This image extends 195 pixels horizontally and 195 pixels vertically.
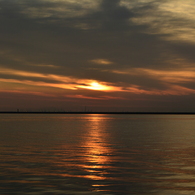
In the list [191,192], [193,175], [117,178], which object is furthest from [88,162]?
[191,192]

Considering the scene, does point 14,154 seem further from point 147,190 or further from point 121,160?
point 147,190

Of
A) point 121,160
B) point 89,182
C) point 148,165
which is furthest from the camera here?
point 121,160

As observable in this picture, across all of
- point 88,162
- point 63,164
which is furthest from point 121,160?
point 63,164

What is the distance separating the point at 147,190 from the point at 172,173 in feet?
22.1

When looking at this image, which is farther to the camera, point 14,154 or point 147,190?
point 14,154

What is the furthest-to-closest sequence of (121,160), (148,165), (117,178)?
(121,160)
(148,165)
(117,178)

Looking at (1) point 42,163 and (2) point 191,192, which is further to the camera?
(1) point 42,163

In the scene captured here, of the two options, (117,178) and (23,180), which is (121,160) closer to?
(117,178)

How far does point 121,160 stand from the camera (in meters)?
35.8

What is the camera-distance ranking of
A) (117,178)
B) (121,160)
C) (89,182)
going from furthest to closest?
(121,160), (117,178), (89,182)

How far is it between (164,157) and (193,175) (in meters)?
11.2

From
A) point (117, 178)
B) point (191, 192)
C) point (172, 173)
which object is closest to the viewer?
point (191, 192)

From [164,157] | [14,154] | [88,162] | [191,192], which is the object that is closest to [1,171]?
[88,162]

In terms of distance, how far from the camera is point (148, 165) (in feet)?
107
